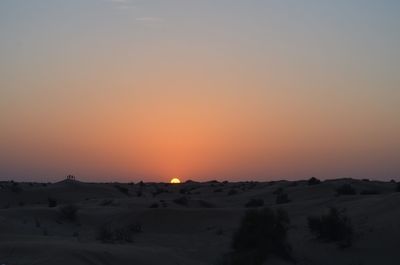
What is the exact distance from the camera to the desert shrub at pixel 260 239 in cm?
2242

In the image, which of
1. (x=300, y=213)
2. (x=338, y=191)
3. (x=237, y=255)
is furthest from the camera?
(x=338, y=191)

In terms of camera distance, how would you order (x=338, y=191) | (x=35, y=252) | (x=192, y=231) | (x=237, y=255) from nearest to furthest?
(x=35, y=252), (x=237, y=255), (x=192, y=231), (x=338, y=191)

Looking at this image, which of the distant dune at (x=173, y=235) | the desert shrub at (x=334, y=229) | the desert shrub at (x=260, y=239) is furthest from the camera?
the desert shrub at (x=334, y=229)

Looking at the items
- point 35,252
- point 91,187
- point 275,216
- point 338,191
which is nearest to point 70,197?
point 91,187

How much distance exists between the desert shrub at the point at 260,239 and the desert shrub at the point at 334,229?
7.94 feet

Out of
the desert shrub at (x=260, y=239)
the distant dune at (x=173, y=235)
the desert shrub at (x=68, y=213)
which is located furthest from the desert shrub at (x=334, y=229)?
the desert shrub at (x=68, y=213)

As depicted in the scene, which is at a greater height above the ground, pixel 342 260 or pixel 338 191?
pixel 338 191

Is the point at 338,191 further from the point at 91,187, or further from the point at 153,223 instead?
the point at 91,187

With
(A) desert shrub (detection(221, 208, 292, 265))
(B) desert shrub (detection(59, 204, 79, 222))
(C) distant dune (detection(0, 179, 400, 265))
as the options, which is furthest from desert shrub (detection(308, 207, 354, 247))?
(B) desert shrub (detection(59, 204, 79, 222))

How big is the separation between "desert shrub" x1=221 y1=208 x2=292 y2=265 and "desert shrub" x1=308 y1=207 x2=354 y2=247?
242cm

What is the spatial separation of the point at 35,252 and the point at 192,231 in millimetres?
16760

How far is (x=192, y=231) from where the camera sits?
33.8 m

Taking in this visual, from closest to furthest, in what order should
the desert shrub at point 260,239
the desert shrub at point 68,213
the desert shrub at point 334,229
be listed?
the desert shrub at point 260,239 < the desert shrub at point 334,229 < the desert shrub at point 68,213

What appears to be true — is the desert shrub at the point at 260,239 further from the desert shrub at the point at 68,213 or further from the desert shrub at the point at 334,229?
the desert shrub at the point at 68,213
